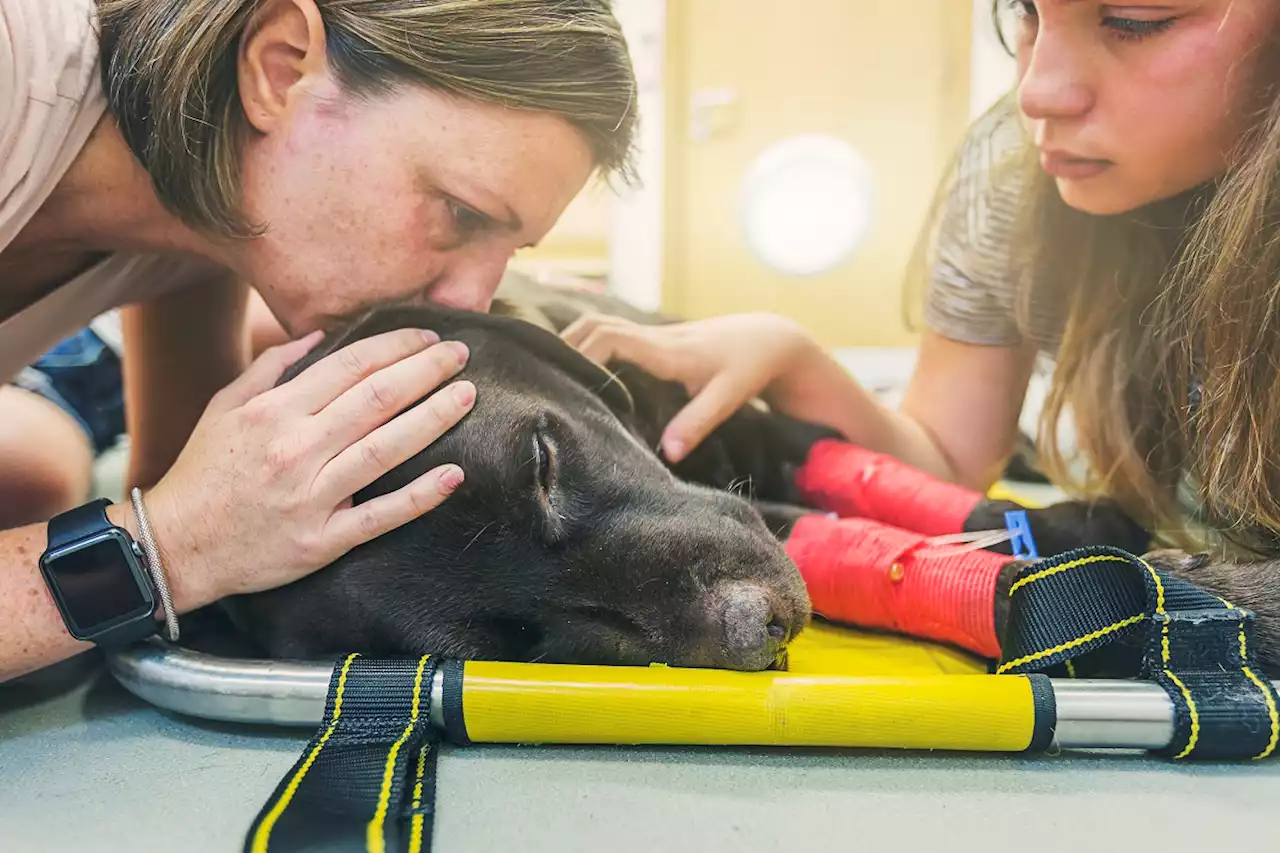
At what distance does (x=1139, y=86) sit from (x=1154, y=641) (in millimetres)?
597

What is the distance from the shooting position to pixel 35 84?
37.4 inches

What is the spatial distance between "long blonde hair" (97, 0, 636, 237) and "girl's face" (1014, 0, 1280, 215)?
1.75 feet

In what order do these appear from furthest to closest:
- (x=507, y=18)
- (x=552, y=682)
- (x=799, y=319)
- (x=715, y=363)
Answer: (x=799, y=319) < (x=715, y=363) < (x=507, y=18) < (x=552, y=682)

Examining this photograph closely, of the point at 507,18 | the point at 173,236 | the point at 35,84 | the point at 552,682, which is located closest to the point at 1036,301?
the point at 507,18

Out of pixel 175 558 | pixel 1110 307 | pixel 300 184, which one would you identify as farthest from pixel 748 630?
pixel 1110 307

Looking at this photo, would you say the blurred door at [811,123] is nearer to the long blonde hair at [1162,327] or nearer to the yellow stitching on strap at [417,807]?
the long blonde hair at [1162,327]

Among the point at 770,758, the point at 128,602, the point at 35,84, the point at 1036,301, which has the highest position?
the point at 35,84

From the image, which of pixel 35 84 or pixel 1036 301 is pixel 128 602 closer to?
pixel 35 84

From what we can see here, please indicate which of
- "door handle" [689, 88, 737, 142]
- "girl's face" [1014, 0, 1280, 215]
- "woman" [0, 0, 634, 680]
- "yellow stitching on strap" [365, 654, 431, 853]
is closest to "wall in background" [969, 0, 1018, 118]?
"girl's face" [1014, 0, 1280, 215]

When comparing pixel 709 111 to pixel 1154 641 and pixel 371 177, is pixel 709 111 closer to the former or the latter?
pixel 371 177

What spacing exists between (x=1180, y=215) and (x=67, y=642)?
1.32 metres

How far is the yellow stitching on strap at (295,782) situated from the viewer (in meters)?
0.72

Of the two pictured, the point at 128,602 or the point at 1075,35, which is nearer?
the point at 128,602

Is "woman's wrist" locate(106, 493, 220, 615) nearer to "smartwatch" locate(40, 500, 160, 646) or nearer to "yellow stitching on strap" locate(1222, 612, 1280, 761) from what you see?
"smartwatch" locate(40, 500, 160, 646)
